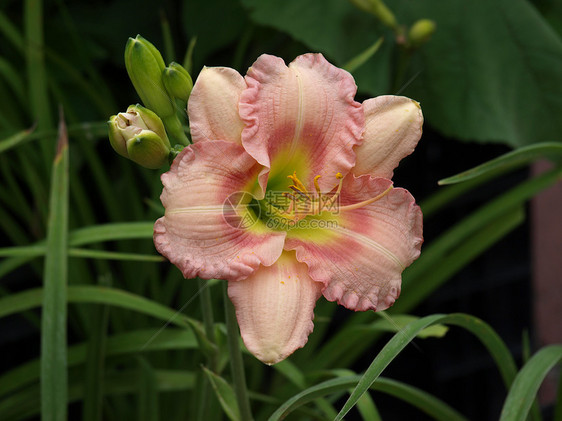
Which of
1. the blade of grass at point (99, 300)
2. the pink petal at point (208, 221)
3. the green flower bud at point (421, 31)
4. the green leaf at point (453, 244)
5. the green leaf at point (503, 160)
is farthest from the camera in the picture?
the green leaf at point (453, 244)

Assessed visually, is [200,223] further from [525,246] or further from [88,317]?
[525,246]

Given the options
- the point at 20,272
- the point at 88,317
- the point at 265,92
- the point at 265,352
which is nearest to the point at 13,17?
the point at 20,272

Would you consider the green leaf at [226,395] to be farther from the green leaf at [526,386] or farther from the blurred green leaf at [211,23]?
the blurred green leaf at [211,23]

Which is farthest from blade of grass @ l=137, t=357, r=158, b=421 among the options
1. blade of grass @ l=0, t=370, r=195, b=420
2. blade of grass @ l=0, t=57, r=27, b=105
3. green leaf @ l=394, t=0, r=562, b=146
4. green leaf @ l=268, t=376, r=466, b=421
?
green leaf @ l=394, t=0, r=562, b=146

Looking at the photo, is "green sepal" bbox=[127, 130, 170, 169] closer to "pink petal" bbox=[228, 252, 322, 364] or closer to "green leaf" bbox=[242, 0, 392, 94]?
"pink petal" bbox=[228, 252, 322, 364]

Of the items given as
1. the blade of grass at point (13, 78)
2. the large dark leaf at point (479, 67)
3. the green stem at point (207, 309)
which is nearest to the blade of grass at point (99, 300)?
the green stem at point (207, 309)

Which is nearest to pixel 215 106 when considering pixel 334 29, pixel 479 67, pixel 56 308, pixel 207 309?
pixel 207 309

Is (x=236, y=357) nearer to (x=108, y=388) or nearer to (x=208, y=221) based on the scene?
(x=208, y=221)
